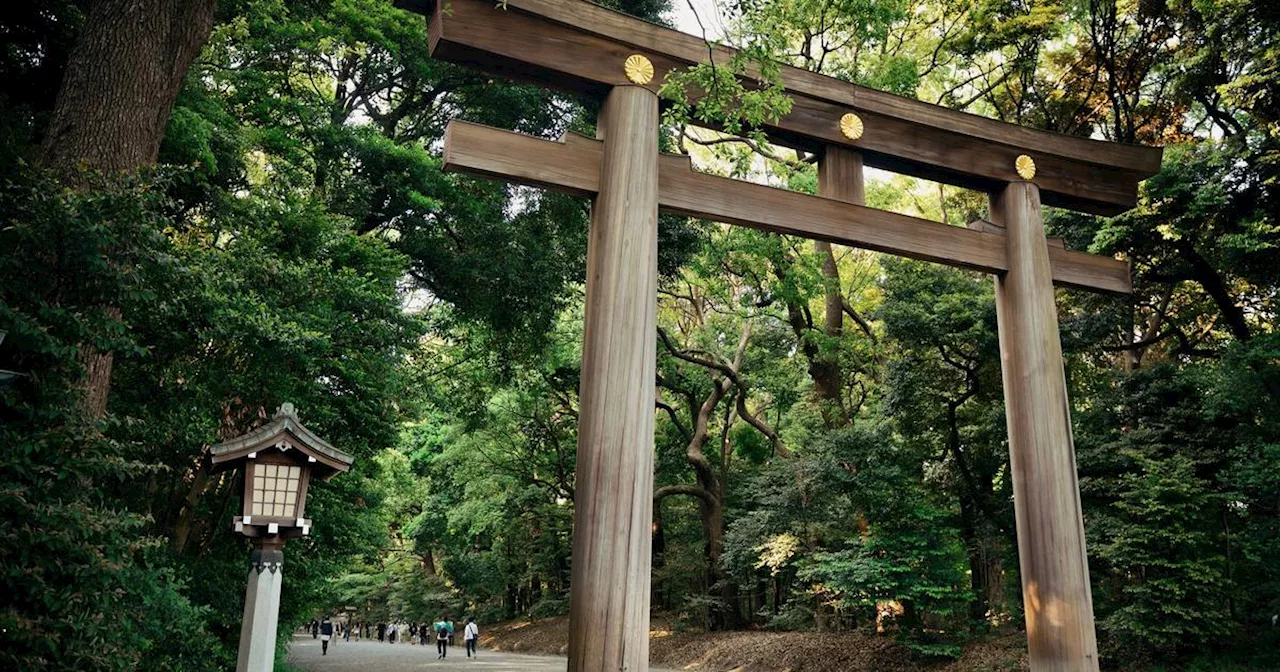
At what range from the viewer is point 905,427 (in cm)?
1356

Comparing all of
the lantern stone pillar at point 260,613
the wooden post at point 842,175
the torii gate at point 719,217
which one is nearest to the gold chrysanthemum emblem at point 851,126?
the torii gate at point 719,217

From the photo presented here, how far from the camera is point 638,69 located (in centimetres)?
554

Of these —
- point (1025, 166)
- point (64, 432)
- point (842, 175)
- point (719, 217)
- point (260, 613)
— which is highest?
point (1025, 166)

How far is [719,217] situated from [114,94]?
13.8 ft

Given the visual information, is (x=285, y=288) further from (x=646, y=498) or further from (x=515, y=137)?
(x=646, y=498)

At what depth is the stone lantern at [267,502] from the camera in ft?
16.3

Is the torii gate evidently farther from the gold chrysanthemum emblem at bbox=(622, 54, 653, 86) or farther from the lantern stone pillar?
the lantern stone pillar

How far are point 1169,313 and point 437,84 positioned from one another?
13477 millimetres

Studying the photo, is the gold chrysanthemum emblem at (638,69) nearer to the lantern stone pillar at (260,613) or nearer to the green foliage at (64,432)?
the green foliage at (64,432)

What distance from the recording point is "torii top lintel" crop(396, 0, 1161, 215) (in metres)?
5.15

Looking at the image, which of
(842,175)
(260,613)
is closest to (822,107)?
(842,175)

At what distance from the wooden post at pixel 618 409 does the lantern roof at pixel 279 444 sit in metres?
1.87

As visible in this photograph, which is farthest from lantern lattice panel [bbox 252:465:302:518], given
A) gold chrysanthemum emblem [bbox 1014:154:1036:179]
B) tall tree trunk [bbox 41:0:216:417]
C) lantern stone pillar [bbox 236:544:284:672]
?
gold chrysanthemum emblem [bbox 1014:154:1036:179]

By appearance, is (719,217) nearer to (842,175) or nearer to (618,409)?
(842,175)
